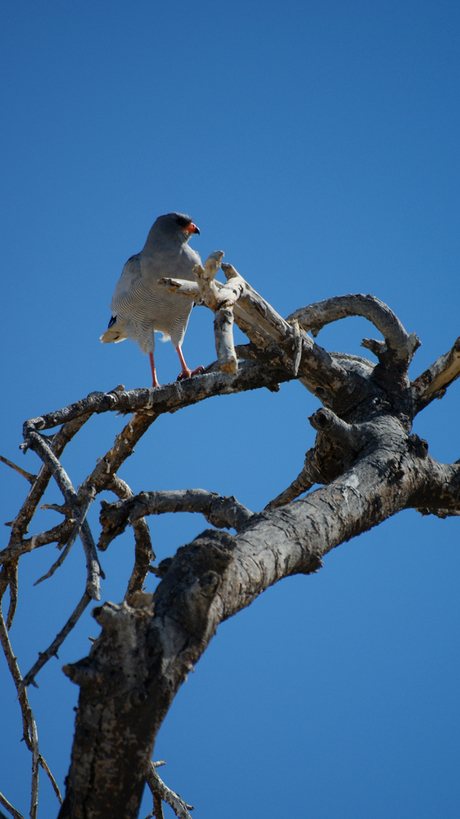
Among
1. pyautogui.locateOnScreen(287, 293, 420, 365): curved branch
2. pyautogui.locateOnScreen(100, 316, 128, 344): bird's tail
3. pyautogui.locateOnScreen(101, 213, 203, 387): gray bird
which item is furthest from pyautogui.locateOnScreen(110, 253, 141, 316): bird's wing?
pyautogui.locateOnScreen(287, 293, 420, 365): curved branch

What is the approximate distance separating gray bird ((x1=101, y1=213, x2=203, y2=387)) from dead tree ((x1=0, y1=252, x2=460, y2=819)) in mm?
2158

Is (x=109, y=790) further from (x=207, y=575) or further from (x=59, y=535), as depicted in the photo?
(x=59, y=535)

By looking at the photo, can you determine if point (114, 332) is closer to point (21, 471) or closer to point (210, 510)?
point (210, 510)

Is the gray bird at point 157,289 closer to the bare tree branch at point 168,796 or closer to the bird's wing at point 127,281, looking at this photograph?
the bird's wing at point 127,281

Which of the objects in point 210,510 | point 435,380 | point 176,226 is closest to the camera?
point 210,510

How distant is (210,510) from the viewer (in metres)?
2.89

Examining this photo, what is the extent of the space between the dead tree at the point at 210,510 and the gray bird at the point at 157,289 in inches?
85.0

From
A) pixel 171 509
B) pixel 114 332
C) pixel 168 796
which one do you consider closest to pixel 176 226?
pixel 114 332

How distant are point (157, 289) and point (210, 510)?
2934mm

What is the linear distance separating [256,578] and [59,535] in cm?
111

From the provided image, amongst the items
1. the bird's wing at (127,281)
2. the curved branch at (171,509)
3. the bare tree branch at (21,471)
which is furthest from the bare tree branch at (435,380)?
the bird's wing at (127,281)

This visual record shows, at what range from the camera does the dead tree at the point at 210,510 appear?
1398 mm

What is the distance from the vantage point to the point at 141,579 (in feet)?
10.3

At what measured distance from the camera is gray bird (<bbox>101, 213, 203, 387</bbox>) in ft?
17.6
